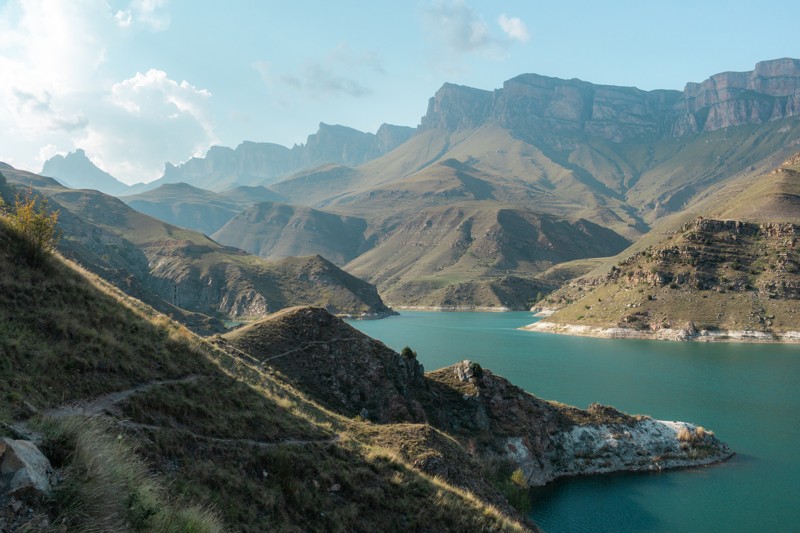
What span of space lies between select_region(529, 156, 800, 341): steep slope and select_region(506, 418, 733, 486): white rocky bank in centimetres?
10019

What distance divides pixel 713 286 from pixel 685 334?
21.3 meters

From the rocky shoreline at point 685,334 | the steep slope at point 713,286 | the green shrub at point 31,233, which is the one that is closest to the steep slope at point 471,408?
the green shrub at point 31,233

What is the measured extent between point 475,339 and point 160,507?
515 ft

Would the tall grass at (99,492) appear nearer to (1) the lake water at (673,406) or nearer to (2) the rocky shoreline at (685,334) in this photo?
(1) the lake water at (673,406)

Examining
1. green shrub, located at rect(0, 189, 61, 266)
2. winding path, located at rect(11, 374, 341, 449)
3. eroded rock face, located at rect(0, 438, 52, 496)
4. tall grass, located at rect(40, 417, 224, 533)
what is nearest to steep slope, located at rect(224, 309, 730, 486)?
winding path, located at rect(11, 374, 341, 449)

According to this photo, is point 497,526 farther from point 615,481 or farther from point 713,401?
point 713,401

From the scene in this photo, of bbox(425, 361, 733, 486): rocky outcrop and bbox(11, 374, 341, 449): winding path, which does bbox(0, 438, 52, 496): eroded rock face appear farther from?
bbox(425, 361, 733, 486): rocky outcrop

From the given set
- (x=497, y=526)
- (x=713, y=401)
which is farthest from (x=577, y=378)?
(x=497, y=526)

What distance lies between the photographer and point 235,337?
47156mm

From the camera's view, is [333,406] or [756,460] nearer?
[333,406]

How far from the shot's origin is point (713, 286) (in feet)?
498

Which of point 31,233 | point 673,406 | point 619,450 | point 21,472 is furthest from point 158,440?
point 673,406

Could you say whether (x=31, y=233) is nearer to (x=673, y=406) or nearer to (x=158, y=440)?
(x=158, y=440)

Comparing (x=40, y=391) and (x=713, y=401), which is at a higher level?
(x=40, y=391)
